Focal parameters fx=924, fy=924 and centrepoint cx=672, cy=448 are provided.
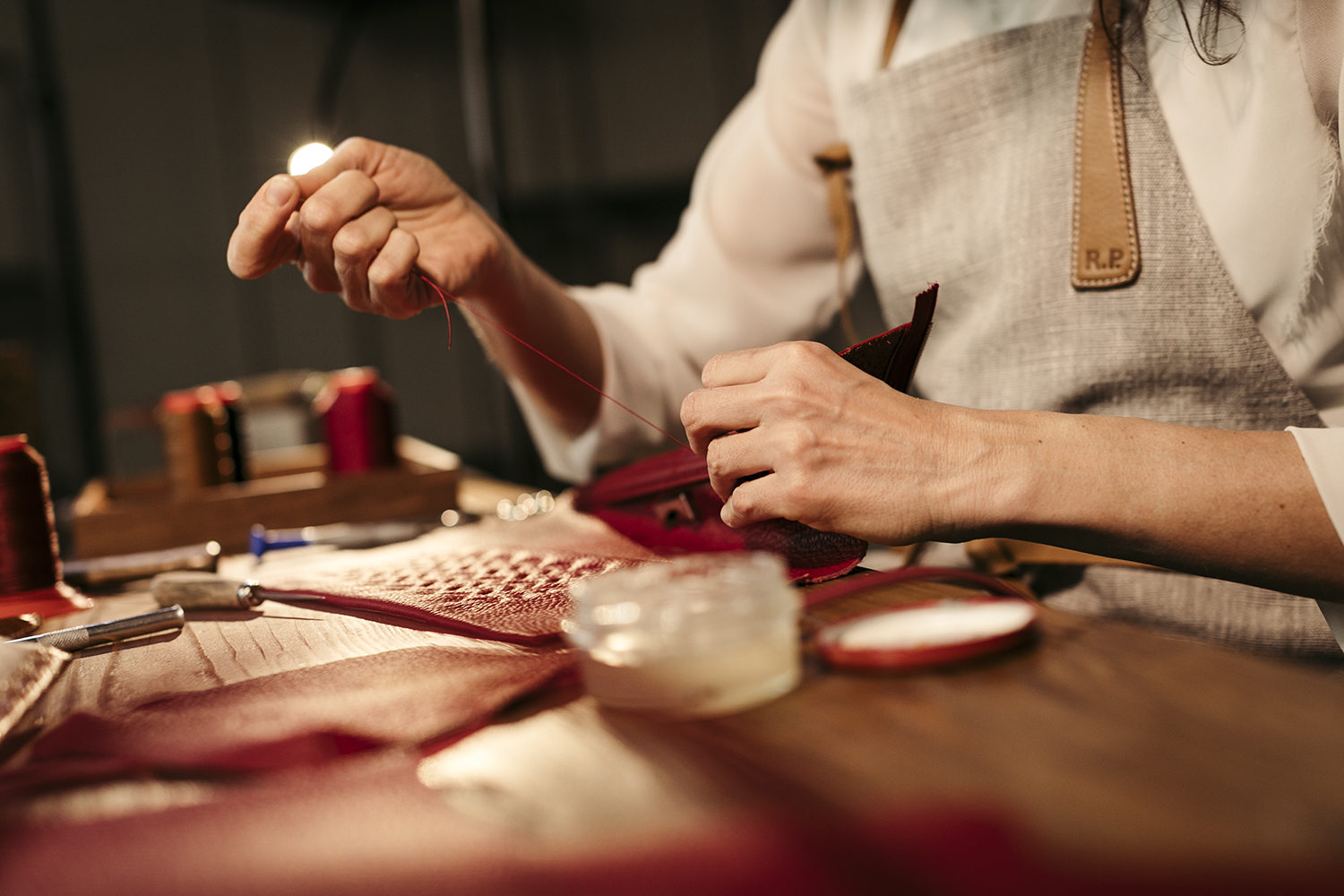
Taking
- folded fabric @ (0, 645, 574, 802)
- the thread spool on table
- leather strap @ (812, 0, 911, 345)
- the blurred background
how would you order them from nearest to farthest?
folded fabric @ (0, 645, 574, 802) → leather strap @ (812, 0, 911, 345) → the thread spool on table → the blurred background

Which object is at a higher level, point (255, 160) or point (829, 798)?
point (255, 160)

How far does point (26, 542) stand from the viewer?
2.49 feet

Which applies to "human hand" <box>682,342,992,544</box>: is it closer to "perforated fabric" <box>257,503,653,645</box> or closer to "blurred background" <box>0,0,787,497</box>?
"perforated fabric" <box>257,503,653,645</box>

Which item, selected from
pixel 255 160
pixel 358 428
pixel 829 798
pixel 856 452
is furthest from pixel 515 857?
pixel 255 160

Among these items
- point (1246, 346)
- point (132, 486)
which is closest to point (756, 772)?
point (1246, 346)

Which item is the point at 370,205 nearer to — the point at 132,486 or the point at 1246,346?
the point at 1246,346

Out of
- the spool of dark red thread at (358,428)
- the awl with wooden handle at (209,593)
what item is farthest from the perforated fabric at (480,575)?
the spool of dark red thread at (358,428)

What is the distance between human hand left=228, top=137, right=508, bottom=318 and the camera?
74cm

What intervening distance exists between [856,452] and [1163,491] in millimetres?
187

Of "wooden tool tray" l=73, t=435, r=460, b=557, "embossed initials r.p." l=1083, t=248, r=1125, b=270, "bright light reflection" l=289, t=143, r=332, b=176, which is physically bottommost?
"wooden tool tray" l=73, t=435, r=460, b=557

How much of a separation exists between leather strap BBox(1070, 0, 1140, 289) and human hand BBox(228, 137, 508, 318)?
526mm

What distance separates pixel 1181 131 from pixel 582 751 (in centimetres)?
68

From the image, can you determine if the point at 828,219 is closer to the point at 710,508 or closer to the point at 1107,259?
the point at 1107,259

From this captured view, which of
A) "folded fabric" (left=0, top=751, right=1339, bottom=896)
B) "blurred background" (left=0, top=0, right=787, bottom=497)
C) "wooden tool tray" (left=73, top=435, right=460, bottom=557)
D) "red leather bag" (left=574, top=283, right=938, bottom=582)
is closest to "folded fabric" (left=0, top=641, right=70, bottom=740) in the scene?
"folded fabric" (left=0, top=751, right=1339, bottom=896)
